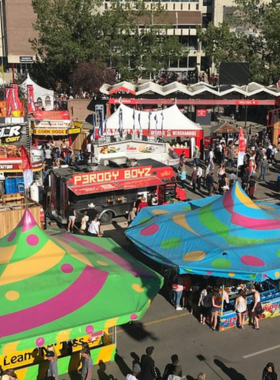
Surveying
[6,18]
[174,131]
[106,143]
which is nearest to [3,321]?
[106,143]

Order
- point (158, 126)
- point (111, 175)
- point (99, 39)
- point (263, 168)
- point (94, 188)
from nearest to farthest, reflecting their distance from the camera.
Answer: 1. point (94, 188)
2. point (111, 175)
3. point (263, 168)
4. point (158, 126)
5. point (99, 39)

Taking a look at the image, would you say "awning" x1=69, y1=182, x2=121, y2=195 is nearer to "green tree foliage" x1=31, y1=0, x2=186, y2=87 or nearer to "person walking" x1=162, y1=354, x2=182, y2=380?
"person walking" x1=162, y1=354, x2=182, y2=380

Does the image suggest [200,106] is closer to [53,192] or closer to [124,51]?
[124,51]

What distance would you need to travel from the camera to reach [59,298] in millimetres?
9711

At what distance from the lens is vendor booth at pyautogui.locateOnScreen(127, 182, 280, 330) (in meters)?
12.0

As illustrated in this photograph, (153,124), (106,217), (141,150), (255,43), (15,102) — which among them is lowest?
(106,217)

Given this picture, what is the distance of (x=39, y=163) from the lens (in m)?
23.2

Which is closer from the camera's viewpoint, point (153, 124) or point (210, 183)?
point (210, 183)

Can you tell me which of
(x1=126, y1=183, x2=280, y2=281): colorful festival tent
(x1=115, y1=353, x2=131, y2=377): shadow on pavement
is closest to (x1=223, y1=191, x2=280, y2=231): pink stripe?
(x1=126, y1=183, x2=280, y2=281): colorful festival tent

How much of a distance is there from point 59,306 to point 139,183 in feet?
35.3

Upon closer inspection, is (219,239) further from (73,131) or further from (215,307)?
(73,131)

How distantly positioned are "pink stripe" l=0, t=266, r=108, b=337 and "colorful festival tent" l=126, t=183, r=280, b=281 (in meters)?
2.52

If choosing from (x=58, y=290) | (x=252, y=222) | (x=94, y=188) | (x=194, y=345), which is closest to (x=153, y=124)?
(x=94, y=188)

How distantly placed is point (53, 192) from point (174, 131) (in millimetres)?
12397
